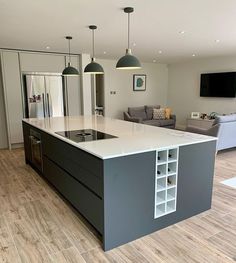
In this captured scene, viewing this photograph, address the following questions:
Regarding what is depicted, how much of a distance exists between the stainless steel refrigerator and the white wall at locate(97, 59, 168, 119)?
2.14 m

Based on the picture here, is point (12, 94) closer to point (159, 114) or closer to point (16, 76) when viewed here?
point (16, 76)

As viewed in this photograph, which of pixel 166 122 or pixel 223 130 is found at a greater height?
pixel 223 130

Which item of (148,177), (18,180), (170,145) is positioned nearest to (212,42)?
(170,145)

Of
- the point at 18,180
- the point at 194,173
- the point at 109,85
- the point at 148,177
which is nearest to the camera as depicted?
the point at 148,177

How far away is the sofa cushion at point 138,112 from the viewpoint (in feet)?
25.6

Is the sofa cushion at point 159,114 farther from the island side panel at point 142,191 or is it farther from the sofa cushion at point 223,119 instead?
the island side panel at point 142,191

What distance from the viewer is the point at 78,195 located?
260cm

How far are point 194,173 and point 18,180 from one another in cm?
288

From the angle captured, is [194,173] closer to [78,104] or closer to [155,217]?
[155,217]

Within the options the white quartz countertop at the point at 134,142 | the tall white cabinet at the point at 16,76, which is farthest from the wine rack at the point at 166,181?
the tall white cabinet at the point at 16,76

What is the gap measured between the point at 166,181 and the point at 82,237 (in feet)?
3.45

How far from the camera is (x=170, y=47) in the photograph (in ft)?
17.9

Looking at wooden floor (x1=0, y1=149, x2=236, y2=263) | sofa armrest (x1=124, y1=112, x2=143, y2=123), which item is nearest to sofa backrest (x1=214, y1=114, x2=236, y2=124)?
wooden floor (x1=0, y1=149, x2=236, y2=263)

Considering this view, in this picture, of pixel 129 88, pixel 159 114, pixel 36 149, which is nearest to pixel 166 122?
pixel 159 114
